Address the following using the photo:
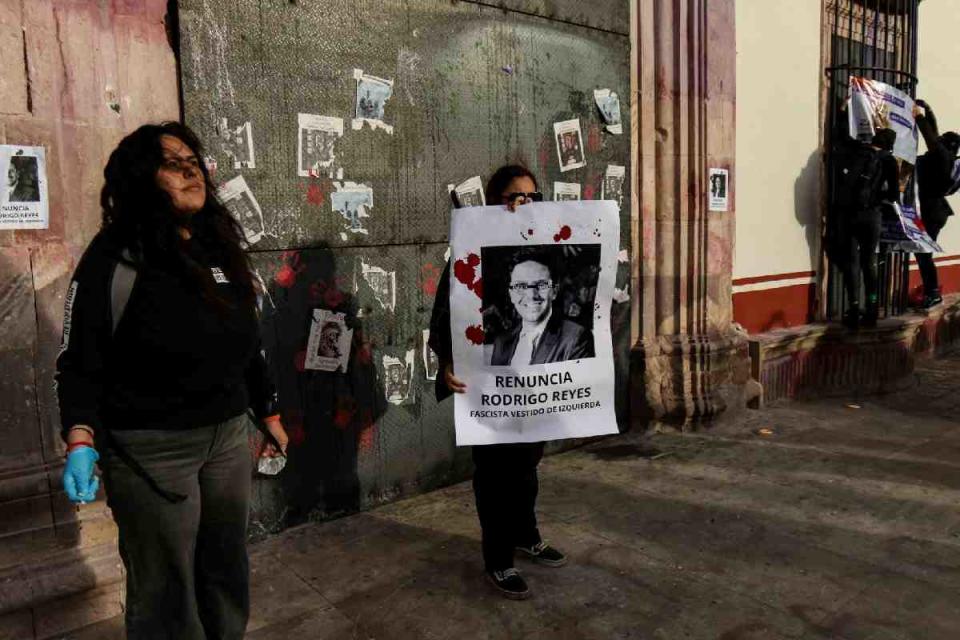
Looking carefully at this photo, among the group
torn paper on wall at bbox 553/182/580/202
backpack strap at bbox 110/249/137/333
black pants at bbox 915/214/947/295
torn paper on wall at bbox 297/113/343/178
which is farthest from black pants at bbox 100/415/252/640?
black pants at bbox 915/214/947/295

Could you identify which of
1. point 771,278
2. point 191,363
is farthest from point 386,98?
point 771,278

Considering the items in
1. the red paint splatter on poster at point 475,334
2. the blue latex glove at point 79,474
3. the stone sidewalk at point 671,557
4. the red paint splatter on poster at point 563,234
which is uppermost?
the red paint splatter on poster at point 563,234

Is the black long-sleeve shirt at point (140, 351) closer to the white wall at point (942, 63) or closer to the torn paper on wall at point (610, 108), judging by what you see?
the torn paper on wall at point (610, 108)

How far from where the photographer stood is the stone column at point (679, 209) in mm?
5469

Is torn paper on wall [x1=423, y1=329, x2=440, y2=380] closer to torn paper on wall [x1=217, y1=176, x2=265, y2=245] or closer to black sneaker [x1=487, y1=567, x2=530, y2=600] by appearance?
torn paper on wall [x1=217, y1=176, x2=265, y2=245]

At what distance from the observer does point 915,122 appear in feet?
24.8

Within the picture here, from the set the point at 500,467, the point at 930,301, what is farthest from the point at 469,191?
the point at 930,301

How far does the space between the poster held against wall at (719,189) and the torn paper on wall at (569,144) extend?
1.27 meters

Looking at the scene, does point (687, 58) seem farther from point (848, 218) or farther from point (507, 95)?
point (848, 218)

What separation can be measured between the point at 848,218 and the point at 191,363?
20.5ft

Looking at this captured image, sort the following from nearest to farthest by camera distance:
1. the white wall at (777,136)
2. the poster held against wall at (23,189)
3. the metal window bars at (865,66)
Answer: the poster held against wall at (23,189), the white wall at (777,136), the metal window bars at (865,66)

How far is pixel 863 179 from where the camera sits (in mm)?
6656

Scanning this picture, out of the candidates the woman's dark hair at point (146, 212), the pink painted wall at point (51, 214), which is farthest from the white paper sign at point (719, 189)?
the woman's dark hair at point (146, 212)

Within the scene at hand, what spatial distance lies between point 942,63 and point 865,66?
272 cm
